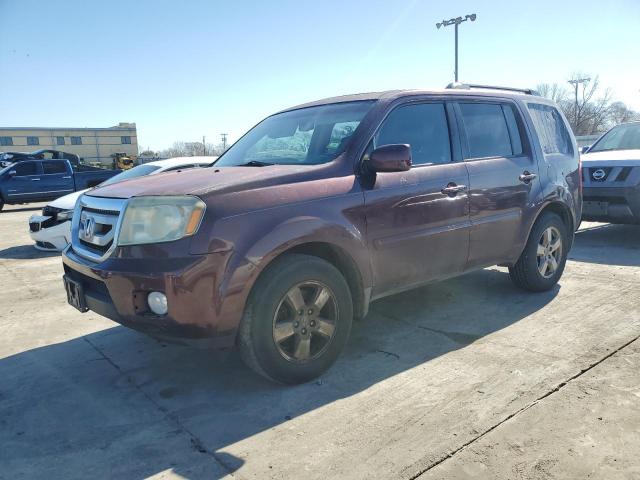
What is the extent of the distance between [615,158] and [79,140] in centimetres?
8981

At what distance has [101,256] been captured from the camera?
10.1 ft

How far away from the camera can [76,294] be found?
3.28m

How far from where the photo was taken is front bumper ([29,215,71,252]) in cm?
803

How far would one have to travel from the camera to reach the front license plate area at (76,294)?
322 centimetres

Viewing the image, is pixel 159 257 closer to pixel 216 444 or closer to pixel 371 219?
pixel 216 444

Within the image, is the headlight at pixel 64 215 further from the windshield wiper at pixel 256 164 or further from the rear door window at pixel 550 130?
the rear door window at pixel 550 130

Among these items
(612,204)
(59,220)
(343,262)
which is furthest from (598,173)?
(59,220)

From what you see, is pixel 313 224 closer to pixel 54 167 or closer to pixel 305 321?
pixel 305 321

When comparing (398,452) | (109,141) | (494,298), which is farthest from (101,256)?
(109,141)

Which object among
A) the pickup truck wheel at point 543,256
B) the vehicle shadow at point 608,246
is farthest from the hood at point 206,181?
the vehicle shadow at point 608,246

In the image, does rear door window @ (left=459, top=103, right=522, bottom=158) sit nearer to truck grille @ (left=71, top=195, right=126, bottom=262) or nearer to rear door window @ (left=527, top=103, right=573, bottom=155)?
rear door window @ (left=527, top=103, right=573, bottom=155)

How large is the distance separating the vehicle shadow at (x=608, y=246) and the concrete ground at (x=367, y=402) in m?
1.86

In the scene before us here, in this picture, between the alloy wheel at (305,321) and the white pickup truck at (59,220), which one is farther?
the white pickup truck at (59,220)

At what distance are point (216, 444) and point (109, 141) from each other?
9290cm
